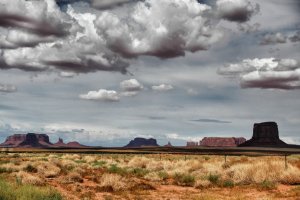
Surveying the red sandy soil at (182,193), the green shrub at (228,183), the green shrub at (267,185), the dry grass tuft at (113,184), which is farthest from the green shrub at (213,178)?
the dry grass tuft at (113,184)

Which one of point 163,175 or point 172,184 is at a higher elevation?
point 163,175

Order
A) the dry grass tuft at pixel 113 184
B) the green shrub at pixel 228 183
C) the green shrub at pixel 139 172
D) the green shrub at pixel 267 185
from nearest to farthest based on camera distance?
the dry grass tuft at pixel 113 184 < the green shrub at pixel 267 185 < the green shrub at pixel 228 183 < the green shrub at pixel 139 172

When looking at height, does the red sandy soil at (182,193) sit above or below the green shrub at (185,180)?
below

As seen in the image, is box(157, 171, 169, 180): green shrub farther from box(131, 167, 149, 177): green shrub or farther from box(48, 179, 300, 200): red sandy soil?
box(48, 179, 300, 200): red sandy soil

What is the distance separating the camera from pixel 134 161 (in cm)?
4644

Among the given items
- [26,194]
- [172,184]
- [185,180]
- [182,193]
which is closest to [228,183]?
[185,180]

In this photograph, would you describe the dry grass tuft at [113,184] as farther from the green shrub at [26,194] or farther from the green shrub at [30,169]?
the green shrub at [30,169]

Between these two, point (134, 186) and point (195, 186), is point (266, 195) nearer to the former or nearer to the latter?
point (195, 186)

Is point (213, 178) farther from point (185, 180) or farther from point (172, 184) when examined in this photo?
point (172, 184)

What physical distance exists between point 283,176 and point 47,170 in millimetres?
18643

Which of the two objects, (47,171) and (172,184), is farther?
(47,171)

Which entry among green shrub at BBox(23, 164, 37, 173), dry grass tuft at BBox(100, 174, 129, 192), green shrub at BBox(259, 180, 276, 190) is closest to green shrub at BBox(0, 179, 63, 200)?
dry grass tuft at BBox(100, 174, 129, 192)

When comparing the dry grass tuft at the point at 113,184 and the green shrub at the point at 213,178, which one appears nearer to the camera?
the dry grass tuft at the point at 113,184

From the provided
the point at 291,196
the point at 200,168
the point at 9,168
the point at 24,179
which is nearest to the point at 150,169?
the point at 200,168
